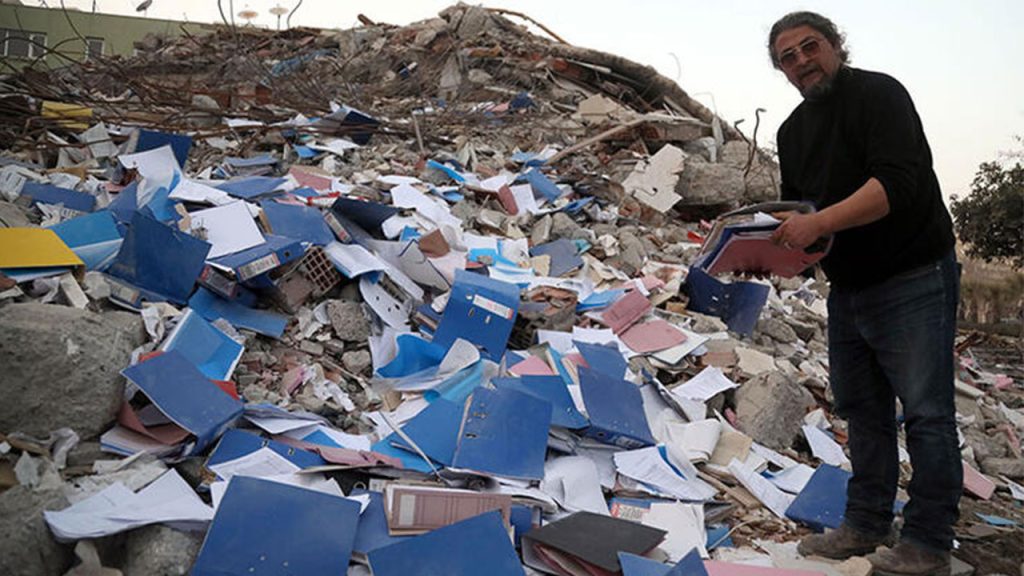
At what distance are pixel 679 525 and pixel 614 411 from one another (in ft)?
2.08

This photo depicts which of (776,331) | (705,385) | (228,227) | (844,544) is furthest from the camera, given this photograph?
(776,331)

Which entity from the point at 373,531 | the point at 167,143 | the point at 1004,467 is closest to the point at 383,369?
the point at 373,531

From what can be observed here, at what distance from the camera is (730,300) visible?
4672 mm

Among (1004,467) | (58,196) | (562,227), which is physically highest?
(562,227)

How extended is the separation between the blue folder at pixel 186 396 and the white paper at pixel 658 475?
4.75ft

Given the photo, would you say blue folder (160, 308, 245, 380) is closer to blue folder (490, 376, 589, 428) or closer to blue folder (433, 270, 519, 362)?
blue folder (433, 270, 519, 362)

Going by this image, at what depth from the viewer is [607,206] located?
6.40m

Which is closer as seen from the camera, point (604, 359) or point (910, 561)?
point (910, 561)

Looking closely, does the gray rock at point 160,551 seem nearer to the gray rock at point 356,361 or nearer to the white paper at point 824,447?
the gray rock at point 356,361

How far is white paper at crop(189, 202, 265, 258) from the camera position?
3623mm

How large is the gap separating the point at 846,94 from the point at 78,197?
3839 millimetres

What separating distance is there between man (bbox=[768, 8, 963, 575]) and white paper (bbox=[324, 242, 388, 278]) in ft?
7.21

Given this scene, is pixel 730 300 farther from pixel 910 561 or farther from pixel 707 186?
pixel 707 186

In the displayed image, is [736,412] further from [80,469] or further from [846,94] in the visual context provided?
[80,469]
